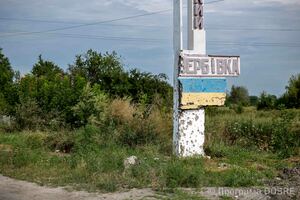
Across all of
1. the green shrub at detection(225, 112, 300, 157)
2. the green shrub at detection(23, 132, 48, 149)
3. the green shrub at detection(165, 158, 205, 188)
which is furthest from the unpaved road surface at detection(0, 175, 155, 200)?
Answer: the green shrub at detection(225, 112, 300, 157)

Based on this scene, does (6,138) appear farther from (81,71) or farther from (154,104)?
(81,71)

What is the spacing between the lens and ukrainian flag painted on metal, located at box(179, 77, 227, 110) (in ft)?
46.7

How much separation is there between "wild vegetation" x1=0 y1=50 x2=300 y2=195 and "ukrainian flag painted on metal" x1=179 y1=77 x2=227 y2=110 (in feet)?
5.21

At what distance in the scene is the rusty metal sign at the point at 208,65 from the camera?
14.2 meters

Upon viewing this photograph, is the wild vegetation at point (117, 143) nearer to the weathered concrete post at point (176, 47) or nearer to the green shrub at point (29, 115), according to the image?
the green shrub at point (29, 115)

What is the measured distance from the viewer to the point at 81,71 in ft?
112

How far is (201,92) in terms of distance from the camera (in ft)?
48.0

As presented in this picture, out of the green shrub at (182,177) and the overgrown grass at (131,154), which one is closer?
the green shrub at (182,177)

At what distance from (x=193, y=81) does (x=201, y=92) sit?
1.54 ft

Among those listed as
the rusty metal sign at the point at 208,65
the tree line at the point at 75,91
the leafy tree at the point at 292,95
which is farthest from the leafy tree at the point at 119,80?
the leafy tree at the point at 292,95

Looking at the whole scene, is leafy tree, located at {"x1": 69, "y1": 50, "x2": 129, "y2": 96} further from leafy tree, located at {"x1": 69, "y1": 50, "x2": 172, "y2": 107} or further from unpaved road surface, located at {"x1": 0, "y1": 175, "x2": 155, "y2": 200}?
unpaved road surface, located at {"x1": 0, "y1": 175, "x2": 155, "y2": 200}

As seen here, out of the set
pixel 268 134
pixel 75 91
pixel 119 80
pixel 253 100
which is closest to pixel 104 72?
pixel 119 80

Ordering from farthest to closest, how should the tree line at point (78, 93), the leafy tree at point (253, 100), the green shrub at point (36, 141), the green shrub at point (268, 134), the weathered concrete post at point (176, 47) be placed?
the leafy tree at point (253, 100) → the tree line at point (78, 93) → the green shrub at point (36, 141) → the green shrub at point (268, 134) → the weathered concrete post at point (176, 47)

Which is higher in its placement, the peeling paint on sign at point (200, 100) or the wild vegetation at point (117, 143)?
the peeling paint on sign at point (200, 100)
